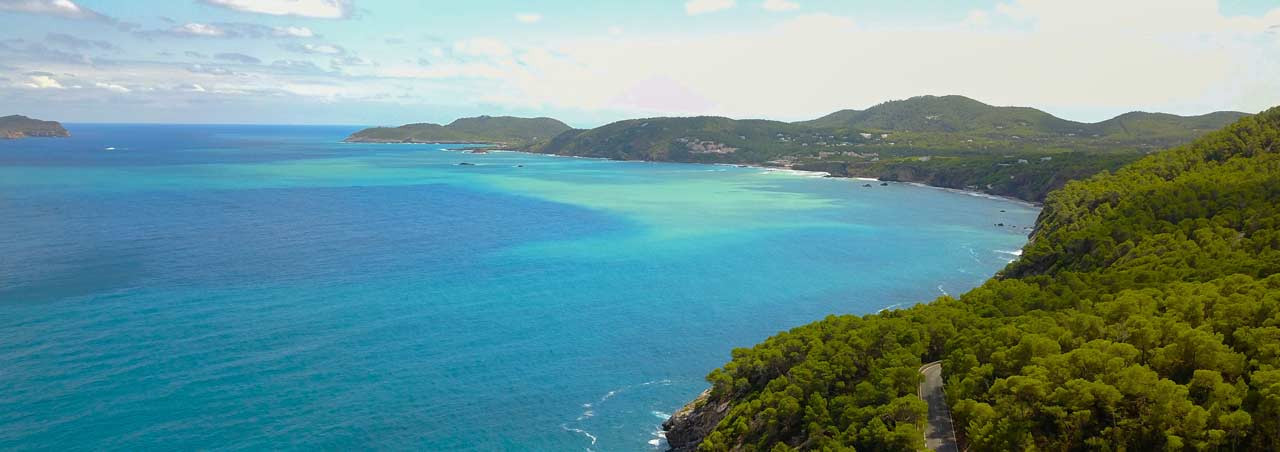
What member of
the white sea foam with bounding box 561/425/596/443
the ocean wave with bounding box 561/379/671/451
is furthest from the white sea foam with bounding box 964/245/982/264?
the white sea foam with bounding box 561/425/596/443

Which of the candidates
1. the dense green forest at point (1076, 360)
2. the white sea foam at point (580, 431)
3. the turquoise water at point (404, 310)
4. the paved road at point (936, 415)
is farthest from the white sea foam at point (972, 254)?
the white sea foam at point (580, 431)

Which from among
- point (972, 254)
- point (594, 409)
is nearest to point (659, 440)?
point (594, 409)

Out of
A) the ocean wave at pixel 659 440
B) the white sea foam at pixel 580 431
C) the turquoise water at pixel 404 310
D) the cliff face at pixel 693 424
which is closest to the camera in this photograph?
the ocean wave at pixel 659 440

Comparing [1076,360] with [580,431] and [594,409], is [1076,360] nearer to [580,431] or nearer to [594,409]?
[580,431]

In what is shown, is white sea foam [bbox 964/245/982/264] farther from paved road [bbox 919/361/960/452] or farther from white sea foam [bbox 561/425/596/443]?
white sea foam [bbox 561/425/596/443]

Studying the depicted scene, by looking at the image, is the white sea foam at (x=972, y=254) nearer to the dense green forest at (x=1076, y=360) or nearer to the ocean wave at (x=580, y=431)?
the dense green forest at (x=1076, y=360)

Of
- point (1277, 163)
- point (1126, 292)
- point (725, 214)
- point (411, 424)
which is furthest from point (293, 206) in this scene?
point (1277, 163)
